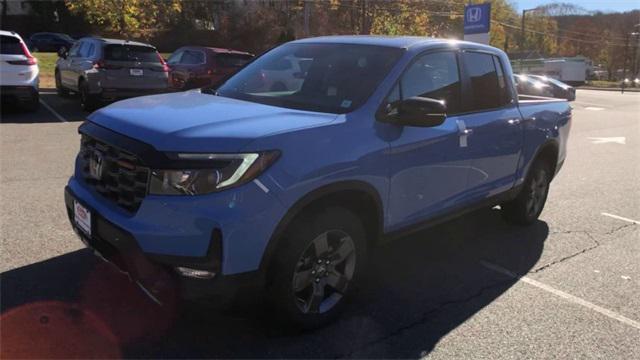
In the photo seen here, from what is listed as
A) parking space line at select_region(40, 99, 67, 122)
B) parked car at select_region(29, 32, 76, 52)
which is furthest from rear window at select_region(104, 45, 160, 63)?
parked car at select_region(29, 32, 76, 52)

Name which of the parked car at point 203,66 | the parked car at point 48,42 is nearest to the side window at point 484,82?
the parked car at point 203,66

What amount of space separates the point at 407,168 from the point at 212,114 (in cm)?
131

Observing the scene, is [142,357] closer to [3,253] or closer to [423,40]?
[3,253]

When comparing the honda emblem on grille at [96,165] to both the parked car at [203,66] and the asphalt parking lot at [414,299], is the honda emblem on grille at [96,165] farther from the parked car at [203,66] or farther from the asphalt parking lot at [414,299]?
the parked car at [203,66]

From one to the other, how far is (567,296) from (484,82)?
6.03ft

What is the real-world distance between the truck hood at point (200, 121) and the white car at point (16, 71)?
30.5ft

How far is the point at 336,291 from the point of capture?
357 centimetres

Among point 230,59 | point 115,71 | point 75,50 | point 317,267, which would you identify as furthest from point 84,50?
point 317,267

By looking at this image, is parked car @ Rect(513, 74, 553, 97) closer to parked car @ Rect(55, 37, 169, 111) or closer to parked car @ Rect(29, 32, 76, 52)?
parked car @ Rect(55, 37, 169, 111)

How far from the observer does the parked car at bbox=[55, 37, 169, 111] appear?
499 inches

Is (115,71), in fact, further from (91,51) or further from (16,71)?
(16,71)

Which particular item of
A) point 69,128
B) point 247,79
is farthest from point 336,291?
point 69,128

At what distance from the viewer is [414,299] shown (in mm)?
4004

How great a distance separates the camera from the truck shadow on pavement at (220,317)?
319cm
